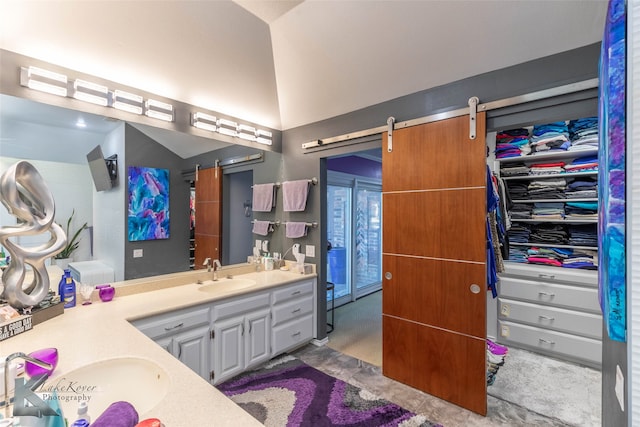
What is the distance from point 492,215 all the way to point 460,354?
1075 millimetres

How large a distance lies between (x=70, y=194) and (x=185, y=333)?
1.21 meters

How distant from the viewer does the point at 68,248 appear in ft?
6.04

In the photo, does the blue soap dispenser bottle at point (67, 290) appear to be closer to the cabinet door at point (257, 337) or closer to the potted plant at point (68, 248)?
the potted plant at point (68, 248)

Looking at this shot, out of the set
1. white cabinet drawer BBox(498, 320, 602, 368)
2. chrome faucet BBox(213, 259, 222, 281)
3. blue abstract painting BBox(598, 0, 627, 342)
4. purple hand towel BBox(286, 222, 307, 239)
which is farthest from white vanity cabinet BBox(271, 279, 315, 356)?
blue abstract painting BBox(598, 0, 627, 342)

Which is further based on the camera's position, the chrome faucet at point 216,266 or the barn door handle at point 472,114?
the chrome faucet at point 216,266

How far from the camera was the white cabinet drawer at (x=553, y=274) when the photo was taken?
2590 mm

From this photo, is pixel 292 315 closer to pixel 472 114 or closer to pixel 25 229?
pixel 25 229

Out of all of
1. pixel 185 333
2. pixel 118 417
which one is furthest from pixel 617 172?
pixel 185 333

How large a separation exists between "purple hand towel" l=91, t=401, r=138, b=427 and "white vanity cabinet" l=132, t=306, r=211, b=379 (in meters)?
1.19

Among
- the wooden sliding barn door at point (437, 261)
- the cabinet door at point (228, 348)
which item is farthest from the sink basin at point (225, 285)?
the wooden sliding barn door at point (437, 261)

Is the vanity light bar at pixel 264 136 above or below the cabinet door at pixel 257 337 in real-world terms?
above

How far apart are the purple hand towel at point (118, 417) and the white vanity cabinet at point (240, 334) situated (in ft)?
4.74

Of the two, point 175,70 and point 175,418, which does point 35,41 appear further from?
point 175,418

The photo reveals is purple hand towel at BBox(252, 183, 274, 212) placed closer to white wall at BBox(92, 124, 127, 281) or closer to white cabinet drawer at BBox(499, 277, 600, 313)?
white wall at BBox(92, 124, 127, 281)
